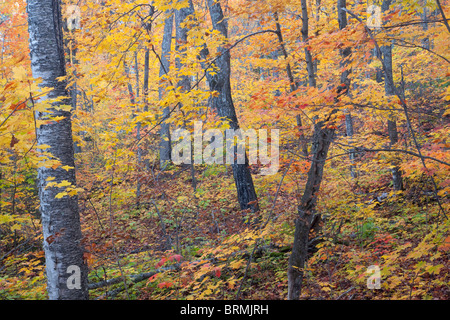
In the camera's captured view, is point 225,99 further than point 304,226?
Yes

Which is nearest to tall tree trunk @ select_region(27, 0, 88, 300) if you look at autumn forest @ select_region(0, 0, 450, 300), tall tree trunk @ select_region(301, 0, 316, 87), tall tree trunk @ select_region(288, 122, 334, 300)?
autumn forest @ select_region(0, 0, 450, 300)

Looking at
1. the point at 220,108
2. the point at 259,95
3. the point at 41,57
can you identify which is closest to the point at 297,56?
the point at 259,95

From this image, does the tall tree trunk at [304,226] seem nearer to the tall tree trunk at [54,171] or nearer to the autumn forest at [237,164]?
the autumn forest at [237,164]

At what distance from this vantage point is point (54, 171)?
148 inches

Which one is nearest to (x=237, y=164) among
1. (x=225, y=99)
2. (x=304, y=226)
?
(x=225, y=99)

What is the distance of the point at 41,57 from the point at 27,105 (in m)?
1.76

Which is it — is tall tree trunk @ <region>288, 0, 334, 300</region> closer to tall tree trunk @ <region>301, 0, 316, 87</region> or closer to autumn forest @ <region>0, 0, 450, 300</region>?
autumn forest @ <region>0, 0, 450, 300</region>

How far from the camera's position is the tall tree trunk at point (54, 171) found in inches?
148

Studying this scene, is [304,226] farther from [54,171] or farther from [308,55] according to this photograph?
[54,171]

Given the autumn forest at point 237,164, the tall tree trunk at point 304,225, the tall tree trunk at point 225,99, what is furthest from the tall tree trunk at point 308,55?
the tall tree trunk at point 225,99

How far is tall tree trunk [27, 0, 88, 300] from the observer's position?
376 cm

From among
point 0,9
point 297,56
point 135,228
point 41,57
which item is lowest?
point 135,228
